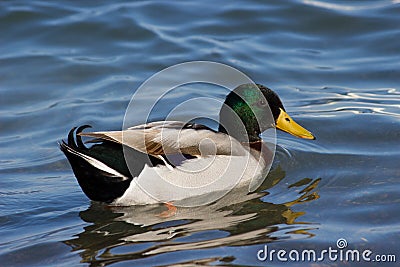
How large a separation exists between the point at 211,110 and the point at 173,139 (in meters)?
2.43

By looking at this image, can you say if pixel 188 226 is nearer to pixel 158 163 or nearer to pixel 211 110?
pixel 158 163

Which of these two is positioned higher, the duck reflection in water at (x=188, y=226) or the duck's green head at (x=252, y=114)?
the duck's green head at (x=252, y=114)

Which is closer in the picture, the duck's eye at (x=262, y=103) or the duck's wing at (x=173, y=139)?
the duck's wing at (x=173, y=139)

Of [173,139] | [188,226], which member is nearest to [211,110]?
[173,139]

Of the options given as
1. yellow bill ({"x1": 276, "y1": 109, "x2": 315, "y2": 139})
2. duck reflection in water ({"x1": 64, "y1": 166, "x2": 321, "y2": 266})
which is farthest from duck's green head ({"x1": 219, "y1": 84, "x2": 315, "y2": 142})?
duck reflection in water ({"x1": 64, "y1": 166, "x2": 321, "y2": 266})

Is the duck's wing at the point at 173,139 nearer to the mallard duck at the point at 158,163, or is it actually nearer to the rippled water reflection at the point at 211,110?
the mallard duck at the point at 158,163

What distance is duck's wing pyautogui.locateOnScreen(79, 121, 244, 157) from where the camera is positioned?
232 inches

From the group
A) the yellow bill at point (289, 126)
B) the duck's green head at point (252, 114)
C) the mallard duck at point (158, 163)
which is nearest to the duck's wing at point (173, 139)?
the mallard duck at point (158, 163)

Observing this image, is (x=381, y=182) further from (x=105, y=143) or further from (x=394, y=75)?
(x=394, y=75)

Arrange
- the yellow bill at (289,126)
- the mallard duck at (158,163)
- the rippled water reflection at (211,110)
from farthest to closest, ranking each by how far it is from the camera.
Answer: the yellow bill at (289,126)
the mallard duck at (158,163)
the rippled water reflection at (211,110)

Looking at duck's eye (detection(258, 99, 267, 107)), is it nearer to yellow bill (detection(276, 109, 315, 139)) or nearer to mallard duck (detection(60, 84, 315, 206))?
yellow bill (detection(276, 109, 315, 139))

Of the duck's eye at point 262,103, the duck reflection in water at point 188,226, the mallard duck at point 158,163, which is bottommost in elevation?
the duck reflection in water at point 188,226

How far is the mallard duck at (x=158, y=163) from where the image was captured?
19.1 feet

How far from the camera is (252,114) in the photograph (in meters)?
6.67
